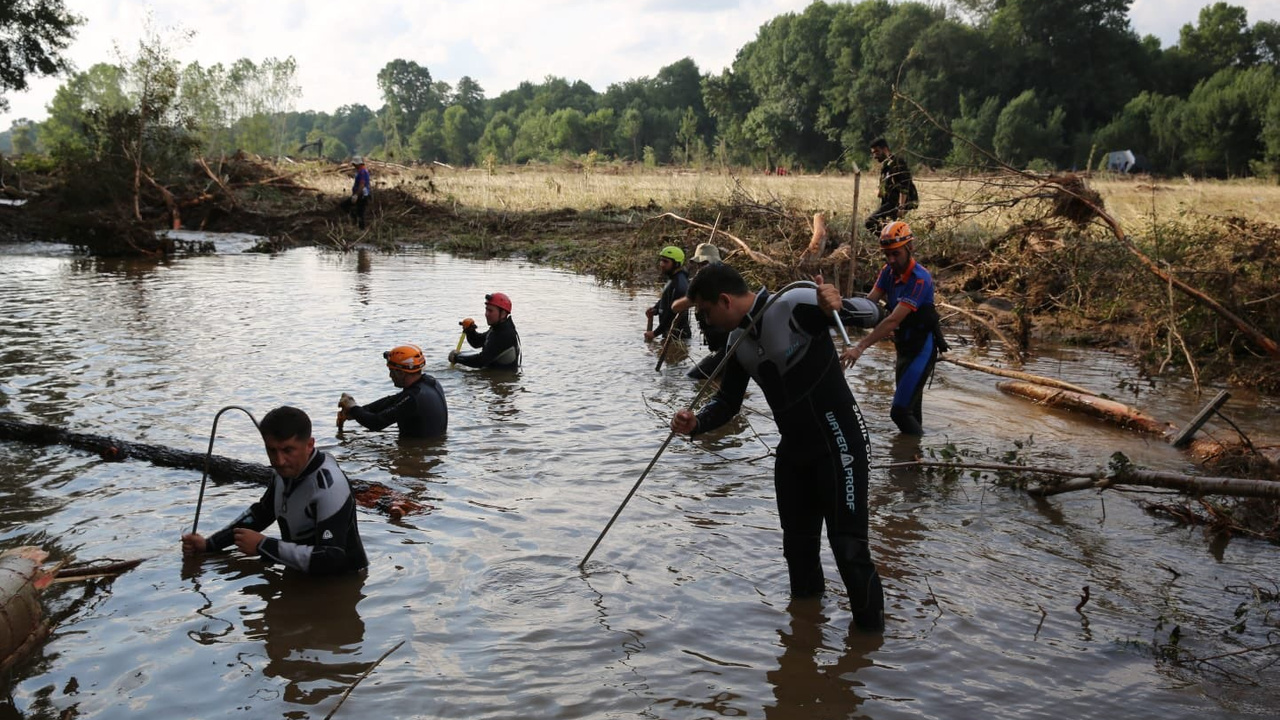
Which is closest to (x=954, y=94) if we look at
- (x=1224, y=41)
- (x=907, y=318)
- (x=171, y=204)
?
(x=1224, y=41)

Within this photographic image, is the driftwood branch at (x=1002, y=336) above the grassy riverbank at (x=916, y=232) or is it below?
below

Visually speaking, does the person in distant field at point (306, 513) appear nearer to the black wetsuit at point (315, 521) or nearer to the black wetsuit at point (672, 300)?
the black wetsuit at point (315, 521)

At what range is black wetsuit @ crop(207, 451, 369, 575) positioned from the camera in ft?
16.5

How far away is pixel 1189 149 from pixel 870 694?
210 feet

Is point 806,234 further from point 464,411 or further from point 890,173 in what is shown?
point 464,411

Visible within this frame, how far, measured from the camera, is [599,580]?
5473 mm

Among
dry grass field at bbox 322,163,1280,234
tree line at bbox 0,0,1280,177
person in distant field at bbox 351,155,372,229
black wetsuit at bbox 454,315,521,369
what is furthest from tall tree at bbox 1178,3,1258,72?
black wetsuit at bbox 454,315,521,369

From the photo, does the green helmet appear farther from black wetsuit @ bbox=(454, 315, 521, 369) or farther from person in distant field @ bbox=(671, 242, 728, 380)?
black wetsuit @ bbox=(454, 315, 521, 369)

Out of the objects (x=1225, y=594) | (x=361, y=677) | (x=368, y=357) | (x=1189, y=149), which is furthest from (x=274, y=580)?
(x=1189, y=149)

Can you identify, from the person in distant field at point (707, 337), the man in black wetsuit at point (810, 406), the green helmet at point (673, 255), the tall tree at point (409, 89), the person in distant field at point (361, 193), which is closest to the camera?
the man in black wetsuit at point (810, 406)

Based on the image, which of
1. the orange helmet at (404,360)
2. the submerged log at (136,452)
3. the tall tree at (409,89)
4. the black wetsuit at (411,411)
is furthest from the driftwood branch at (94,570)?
the tall tree at (409,89)

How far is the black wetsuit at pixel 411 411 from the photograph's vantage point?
7699 mm

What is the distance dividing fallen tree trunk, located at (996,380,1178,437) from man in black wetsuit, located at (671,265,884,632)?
205 inches

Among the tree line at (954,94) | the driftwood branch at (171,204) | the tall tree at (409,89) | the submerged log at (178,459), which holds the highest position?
the tall tree at (409,89)
